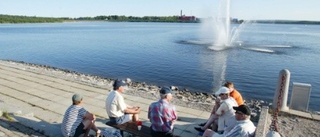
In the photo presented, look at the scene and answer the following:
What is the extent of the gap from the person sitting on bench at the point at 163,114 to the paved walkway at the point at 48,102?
152 cm

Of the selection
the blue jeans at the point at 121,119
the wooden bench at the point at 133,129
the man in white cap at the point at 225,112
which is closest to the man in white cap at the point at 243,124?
A: the man in white cap at the point at 225,112

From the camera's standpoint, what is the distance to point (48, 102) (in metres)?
9.79

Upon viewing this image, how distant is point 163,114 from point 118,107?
4.31ft

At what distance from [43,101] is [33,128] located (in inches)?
111

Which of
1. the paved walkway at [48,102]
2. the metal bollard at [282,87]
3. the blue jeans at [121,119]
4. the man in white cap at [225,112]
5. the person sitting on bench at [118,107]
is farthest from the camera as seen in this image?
the metal bollard at [282,87]

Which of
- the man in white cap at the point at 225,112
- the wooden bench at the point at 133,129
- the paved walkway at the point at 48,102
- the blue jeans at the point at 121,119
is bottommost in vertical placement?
the paved walkway at the point at 48,102

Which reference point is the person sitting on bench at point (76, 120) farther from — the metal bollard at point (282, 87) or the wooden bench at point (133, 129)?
the metal bollard at point (282, 87)

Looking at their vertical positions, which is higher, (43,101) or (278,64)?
(43,101)

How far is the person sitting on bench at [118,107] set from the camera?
6492 mm

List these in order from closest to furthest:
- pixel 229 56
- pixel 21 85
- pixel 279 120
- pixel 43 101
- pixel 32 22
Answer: pixel 279 120 < pixel 43 101 < pixel 21 85 < pixel 229 56 < pixel 32 22

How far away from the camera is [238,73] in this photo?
2436 centimetres

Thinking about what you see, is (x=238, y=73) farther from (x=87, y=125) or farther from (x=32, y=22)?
(x=32, y=22)

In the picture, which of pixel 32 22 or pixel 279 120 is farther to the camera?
pixel 32 22

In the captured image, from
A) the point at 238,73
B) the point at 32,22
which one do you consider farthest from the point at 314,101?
the point at 32,22
